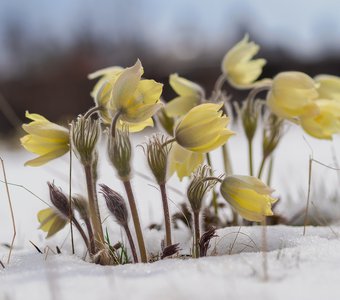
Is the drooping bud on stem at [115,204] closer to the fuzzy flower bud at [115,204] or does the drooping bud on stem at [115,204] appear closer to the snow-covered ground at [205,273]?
the fuzzy flower bud at [115,204]

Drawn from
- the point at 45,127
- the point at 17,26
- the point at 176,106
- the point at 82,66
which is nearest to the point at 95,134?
the point at 45,127

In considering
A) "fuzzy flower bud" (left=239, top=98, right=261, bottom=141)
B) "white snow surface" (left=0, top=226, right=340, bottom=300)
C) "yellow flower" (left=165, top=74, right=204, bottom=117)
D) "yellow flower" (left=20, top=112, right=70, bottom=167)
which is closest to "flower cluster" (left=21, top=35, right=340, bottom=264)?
"yellow flower" (left=20, top=112, right=70, bottom=167)

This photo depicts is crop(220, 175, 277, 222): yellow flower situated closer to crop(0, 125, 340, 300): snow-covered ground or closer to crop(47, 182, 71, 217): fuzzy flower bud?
crop(0, 125, 340, 300): snow-covered ground

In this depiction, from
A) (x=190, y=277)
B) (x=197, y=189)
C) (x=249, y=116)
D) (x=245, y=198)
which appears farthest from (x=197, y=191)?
(x=249, y=116)

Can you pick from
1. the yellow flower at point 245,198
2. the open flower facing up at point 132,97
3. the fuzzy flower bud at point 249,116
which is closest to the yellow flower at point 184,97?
the fuzzy flower bud at point 249,116

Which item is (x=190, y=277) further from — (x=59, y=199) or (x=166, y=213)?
(x=59, y=199)
